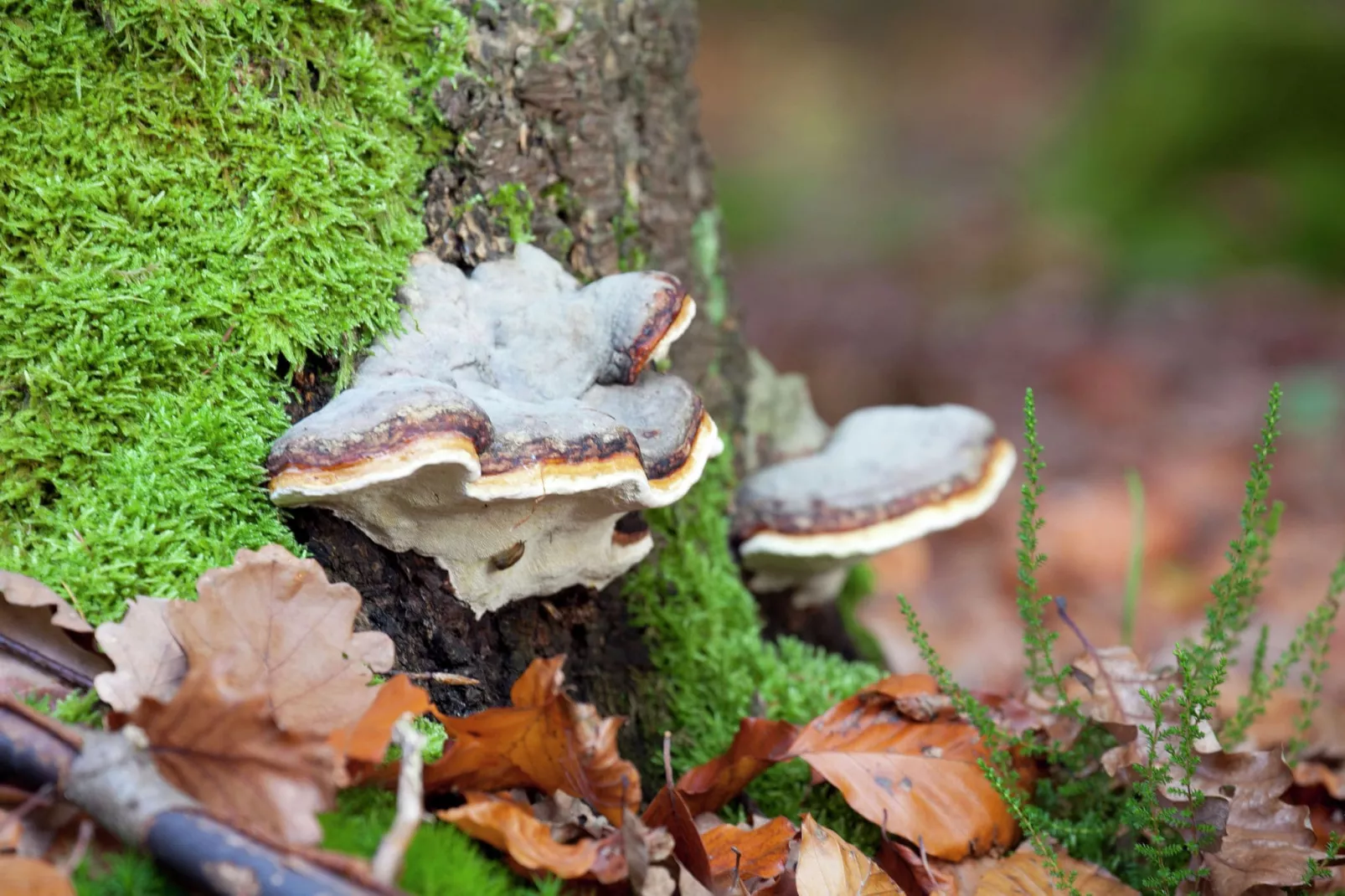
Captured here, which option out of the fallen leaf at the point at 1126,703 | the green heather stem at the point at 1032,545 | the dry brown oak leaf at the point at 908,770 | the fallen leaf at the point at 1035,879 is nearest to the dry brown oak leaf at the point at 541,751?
the dry brown oak leaf at the point at 908,770

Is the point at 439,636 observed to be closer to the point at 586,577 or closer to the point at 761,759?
the point at 586,577

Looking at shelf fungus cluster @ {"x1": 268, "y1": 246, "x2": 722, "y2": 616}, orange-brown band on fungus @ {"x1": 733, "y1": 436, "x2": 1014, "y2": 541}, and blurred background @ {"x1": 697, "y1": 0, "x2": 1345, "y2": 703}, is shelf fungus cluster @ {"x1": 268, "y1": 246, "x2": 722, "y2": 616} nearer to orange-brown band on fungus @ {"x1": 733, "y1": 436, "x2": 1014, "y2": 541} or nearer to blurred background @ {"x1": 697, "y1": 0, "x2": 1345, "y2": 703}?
orange-brown band on fungus @ {"x1": 733, "y1": 436, "x2": 1014, "y2": 541}

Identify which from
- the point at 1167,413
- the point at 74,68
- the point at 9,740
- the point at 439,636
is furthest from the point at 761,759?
the point at 1167,413

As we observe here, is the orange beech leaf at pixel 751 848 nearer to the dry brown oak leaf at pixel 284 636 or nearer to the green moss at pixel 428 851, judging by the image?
the green moss at pixel 428 851

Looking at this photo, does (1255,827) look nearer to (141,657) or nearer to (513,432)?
(513,432)

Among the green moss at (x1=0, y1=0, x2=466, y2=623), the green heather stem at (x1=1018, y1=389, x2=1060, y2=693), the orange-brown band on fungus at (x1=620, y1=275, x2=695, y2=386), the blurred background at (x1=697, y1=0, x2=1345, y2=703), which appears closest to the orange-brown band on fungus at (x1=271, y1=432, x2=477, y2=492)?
the green moss at (x1=0, y1=0, x2=466, y2=623)

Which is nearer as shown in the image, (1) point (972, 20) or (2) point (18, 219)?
(2) point (18, 219)
